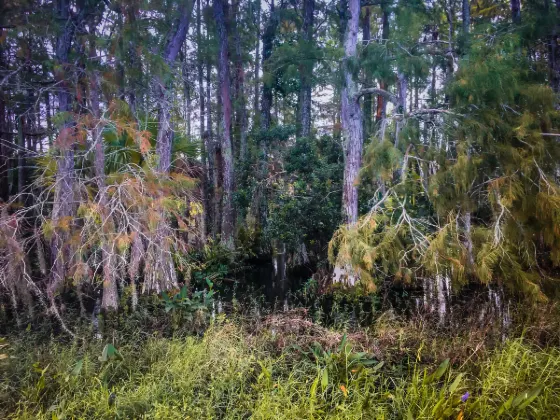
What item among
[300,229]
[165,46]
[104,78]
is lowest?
[300,229]

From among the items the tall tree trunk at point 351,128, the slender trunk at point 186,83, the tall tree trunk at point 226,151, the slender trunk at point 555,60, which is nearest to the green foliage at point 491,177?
the slender trunk at point 555,60

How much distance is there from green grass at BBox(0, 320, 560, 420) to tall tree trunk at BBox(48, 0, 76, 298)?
1.02 meters

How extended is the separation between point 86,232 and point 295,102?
9613 millimetres

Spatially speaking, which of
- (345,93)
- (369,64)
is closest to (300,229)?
(345,93)

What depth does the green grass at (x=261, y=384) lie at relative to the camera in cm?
253

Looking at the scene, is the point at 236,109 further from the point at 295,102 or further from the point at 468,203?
the point at 468,203

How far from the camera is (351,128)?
686 centimetres

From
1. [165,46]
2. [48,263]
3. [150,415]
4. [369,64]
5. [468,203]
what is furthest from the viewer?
[165,46]

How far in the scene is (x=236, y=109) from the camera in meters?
12.8

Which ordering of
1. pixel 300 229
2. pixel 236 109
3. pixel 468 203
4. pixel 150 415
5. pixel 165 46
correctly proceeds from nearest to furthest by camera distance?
pixel 150 415, pixel 468 203, pixel 165 46, pixel 300 229, pixel 236 109

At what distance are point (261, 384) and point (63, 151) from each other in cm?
306

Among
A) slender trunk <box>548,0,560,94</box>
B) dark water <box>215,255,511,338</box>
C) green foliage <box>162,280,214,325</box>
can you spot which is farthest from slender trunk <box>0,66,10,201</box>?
slender trunk <box>548,0,560,94</box>

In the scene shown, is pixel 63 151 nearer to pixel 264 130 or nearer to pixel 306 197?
pixel 306 197

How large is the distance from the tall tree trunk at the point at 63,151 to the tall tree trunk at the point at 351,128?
158 inches
